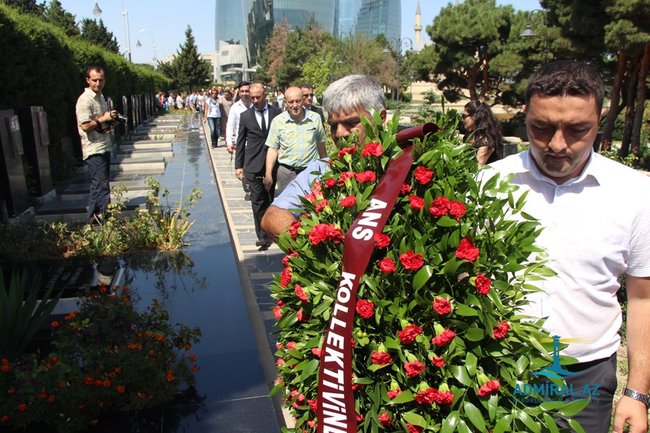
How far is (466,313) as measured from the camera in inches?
54.9

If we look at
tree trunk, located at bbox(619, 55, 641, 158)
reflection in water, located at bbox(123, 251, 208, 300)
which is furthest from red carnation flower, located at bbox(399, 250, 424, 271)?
tree trunk, located at bbox(619, 55, 641, 158)

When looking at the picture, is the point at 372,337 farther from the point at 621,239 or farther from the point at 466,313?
the point at 621,239

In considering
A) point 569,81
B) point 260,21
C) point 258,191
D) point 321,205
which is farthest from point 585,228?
point 260,21

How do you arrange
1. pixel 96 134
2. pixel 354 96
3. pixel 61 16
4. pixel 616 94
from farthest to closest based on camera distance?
pixel 61 16, pixel 616 94, pixel 96 134, pixel 354 96

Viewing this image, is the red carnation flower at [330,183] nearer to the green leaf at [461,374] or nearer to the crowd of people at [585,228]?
the crowd of people at [585,228]

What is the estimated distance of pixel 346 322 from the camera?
144 centimetres

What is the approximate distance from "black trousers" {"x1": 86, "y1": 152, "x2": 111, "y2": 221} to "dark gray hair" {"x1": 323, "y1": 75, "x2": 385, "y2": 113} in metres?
5.51

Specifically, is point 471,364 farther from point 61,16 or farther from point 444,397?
point 61,16

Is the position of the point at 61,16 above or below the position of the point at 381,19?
below

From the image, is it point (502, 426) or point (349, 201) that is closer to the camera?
point (502, 426)

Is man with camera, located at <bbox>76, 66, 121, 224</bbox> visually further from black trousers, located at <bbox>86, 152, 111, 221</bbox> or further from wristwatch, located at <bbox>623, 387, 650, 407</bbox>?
wristwatch, located at <bbox>623, 387, 650, 407</bbox>

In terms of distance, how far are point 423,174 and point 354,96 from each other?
2.88ft

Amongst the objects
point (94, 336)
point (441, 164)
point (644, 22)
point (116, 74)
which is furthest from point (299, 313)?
point (116, 74)

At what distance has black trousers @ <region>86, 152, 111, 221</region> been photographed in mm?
7156
